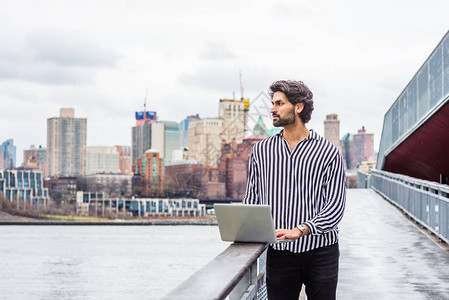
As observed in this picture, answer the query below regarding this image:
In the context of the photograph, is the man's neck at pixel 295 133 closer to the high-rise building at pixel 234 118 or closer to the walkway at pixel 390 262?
the walkway at pixel 390 262

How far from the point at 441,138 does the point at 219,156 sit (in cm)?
12971

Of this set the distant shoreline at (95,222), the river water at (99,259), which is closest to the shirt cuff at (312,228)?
the river water at (99,259)

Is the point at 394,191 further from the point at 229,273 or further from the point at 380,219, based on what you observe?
the point at 229,273

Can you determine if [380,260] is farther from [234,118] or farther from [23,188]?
[234,118]

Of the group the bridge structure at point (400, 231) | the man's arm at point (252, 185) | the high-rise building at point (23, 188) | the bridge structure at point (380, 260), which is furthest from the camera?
the high-rise building at point (23, 188)

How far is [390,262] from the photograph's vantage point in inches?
293

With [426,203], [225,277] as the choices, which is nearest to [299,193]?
[225,277]

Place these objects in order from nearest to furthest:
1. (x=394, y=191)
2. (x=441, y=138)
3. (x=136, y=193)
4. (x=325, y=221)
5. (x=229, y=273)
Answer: (x=229, y=273), (x=325, y=221), (x=441, y=138), (x=394, y=191), (x=136, y=193)

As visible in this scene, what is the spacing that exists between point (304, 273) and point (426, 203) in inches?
322

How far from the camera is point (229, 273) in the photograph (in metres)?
2.16

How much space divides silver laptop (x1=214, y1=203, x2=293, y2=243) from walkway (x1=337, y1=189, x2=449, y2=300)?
2.99 meters

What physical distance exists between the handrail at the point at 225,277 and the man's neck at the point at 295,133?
0.45 metres

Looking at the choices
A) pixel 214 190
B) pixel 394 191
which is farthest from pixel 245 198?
pixel 214 190

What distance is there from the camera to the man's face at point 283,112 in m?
2.76
